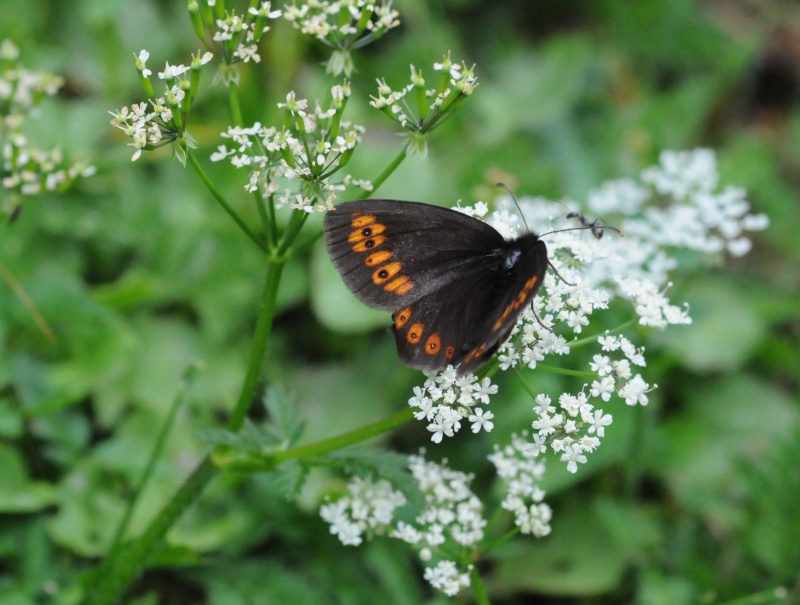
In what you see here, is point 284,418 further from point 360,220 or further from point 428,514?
point 360,220

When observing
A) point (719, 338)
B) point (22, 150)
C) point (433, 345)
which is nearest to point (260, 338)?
point (433, 345)

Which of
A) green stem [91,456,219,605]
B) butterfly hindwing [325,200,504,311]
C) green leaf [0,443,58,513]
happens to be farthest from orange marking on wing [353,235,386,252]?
green leaf [0,443,58,513]

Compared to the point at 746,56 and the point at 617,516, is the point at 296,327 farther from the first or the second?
the point at 746,56

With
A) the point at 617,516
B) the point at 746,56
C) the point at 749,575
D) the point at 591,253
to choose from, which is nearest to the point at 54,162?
the point at 591,253

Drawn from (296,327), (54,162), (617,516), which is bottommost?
(617,516)

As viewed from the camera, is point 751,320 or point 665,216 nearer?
point 665,216

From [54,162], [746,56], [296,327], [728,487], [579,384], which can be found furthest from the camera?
[746,56]
